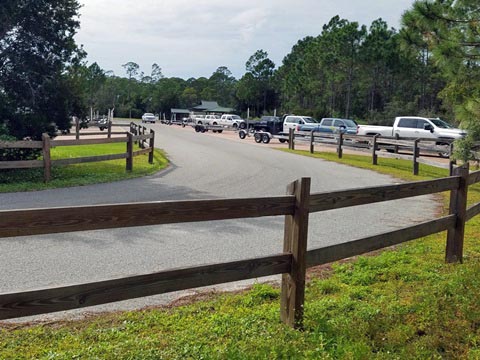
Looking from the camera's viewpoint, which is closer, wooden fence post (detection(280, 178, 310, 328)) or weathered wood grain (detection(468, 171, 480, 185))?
wooden fence post (detection(280, 178, 310, 328))

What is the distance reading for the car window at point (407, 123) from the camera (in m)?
29.5

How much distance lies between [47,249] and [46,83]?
10.3m

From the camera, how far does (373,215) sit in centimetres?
1045

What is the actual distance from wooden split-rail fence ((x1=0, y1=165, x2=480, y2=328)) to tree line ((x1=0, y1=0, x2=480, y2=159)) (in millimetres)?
7252

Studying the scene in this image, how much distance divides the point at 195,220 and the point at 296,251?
990 mm

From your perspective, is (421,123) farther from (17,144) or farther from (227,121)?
(227,121)

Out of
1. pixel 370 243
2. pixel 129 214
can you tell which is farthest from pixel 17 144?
pixel 129 214

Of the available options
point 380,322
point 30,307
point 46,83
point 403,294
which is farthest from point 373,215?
point 46,83

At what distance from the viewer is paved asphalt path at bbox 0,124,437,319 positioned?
19.7 ft

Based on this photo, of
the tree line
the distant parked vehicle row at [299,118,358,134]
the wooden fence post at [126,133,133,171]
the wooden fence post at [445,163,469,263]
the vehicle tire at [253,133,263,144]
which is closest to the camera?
the wooden fence post at [445,163,469,263]

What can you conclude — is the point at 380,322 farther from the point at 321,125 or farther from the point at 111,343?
the point at 321,125

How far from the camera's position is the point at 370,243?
525 centimetres

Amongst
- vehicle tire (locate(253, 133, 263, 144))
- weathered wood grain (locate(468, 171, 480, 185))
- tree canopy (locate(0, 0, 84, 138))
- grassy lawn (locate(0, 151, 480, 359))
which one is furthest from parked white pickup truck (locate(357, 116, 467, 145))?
grassy lawn (locate(0, 151, 480, 359))

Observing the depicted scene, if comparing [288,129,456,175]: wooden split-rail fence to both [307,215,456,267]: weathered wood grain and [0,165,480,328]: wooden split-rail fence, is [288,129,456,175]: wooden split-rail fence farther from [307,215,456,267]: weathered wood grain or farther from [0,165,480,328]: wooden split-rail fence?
[0,165,480,328]: wooden split-rail fence
